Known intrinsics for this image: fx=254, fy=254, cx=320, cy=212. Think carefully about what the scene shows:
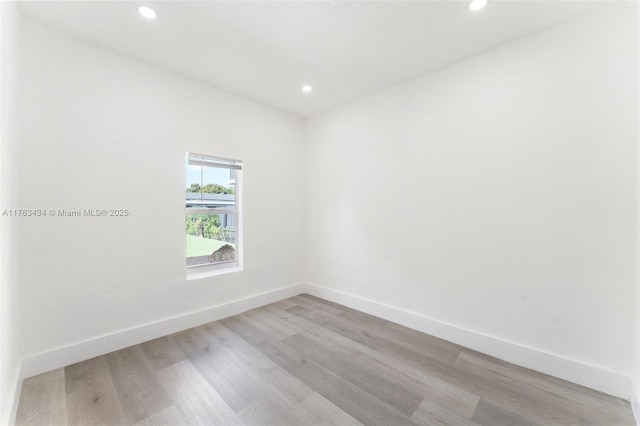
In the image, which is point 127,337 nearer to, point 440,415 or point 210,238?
point 210,238

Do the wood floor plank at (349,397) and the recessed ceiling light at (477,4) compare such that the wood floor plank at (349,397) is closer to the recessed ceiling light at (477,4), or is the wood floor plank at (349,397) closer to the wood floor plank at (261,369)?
the wood floor plank at (261,369)

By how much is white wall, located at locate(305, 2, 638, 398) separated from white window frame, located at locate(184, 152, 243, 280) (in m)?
1.61

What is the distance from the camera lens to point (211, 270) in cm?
317

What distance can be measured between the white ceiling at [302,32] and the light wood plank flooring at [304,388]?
2.74 metres

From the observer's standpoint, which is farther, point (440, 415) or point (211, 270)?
point (211, 270)

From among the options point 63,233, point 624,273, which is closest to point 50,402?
point 63,233

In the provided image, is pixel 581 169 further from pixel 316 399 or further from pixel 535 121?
pixel 316 399

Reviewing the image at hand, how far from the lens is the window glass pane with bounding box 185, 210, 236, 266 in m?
3.04

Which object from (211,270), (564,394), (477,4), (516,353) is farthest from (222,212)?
(564,394)

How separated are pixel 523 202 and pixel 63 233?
3826 millimetres

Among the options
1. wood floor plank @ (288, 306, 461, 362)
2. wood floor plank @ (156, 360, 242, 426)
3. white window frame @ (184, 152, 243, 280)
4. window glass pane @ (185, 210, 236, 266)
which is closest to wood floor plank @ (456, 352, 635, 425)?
wood floor plank @ (288, 306, 461, 362)

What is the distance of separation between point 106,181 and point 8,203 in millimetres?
689

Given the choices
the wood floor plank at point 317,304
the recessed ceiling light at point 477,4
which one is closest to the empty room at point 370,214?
the recessed ceiling light at point 477,4

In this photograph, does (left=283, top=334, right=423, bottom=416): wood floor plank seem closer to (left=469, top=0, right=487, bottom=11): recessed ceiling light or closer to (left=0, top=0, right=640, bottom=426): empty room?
(left=0, top=0, right=640, bottom=426): empty room
